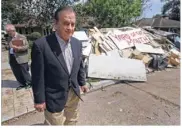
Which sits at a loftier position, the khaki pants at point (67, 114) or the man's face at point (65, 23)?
the man's face at point (65, 23)

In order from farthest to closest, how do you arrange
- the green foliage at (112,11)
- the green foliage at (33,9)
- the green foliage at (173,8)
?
1. the green foliage at (173,8)
2. the green foliage at (112,11)
3. the green foliage at (33,9)

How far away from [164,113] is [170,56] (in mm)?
4181

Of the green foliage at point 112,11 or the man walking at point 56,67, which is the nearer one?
the man walking at point 56,67

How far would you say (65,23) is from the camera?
2.07 metres

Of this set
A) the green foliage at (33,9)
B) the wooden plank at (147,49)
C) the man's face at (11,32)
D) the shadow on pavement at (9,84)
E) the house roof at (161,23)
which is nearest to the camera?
the man's face at (11,32)

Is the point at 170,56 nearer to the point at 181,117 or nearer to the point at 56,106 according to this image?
the point at 181,117

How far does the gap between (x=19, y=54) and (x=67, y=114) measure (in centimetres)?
265

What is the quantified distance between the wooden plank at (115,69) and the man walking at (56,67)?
10.4 feet

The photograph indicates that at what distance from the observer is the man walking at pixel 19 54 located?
4.66 meters

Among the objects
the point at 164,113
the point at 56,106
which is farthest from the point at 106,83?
the point at 56,106

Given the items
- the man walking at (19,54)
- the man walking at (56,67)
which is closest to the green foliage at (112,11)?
the man walking at (19,54)

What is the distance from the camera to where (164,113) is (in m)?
3.74

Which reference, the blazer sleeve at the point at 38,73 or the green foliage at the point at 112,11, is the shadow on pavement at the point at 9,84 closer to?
the blazer sleeve at the point at 38,73

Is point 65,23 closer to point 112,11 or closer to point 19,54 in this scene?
point 19,54
